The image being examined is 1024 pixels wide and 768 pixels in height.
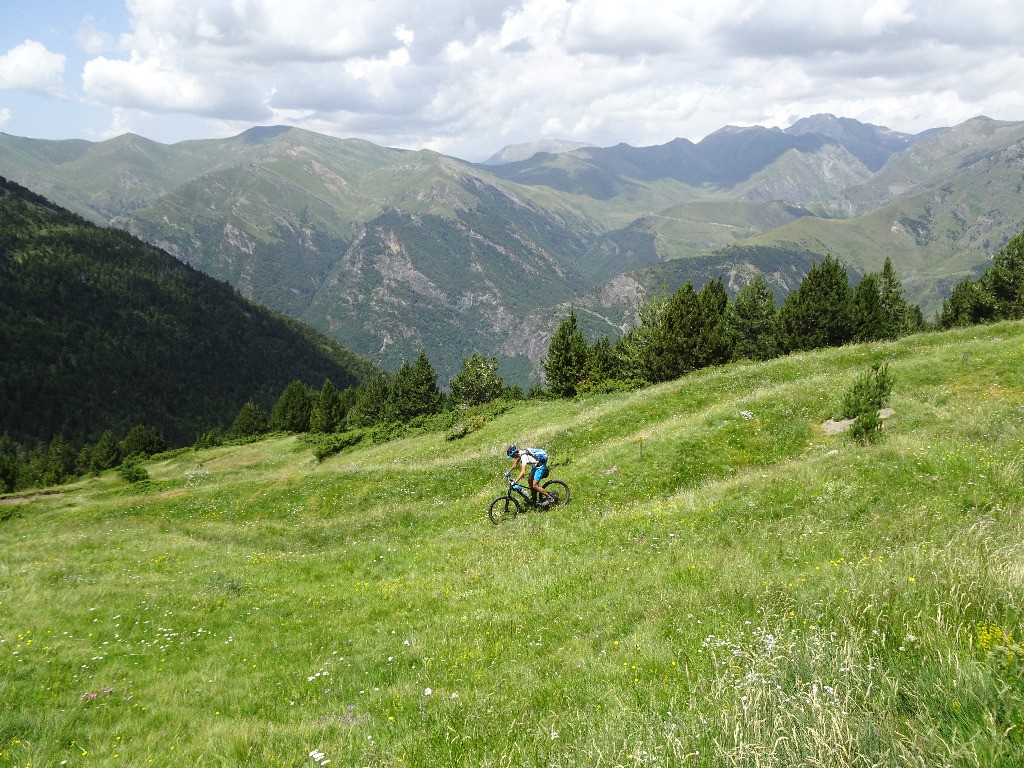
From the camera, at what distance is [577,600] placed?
1100 centimetres

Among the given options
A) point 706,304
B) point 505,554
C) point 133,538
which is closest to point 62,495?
point 133,538

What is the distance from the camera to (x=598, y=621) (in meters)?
9.72

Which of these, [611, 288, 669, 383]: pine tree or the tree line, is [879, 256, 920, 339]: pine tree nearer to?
the tree line

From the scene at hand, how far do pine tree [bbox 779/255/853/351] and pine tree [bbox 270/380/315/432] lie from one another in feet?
274

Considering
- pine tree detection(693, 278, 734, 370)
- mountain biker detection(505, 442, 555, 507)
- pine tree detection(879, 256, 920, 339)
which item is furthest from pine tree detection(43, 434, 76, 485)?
pine tree detection(879, 256, 920, 339)

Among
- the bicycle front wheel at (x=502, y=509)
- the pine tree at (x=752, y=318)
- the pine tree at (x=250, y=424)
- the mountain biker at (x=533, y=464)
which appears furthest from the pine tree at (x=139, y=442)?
the mountain biker at (x=533, y=464)

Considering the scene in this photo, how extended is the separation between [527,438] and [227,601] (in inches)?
846

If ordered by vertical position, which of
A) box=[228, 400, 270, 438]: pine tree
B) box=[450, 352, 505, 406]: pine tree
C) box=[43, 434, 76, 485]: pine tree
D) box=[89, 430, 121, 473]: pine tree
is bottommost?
box=[43, 434, 76, 485]: pine tree

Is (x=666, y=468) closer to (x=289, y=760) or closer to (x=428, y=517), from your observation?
(x=428, y=517)

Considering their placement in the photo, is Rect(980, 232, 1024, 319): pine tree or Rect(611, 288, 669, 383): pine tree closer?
Rect(611, 288, 669, 383): pine tree

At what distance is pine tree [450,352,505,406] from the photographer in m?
85.8

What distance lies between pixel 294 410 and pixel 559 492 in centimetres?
9533

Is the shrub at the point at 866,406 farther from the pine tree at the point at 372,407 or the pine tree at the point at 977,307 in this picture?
the pine tree at the point at 372,407

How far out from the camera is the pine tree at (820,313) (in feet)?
192
